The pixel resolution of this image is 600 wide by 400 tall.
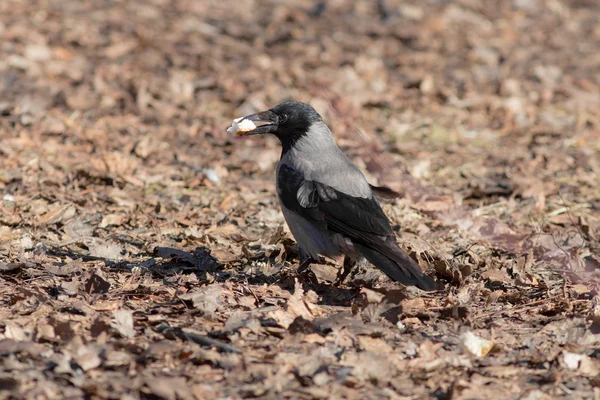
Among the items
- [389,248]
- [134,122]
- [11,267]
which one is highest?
[389,248]

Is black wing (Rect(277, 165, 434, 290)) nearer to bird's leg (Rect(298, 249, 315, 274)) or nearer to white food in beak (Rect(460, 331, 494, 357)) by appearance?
bird's leg (Rect(298, 249, 315, 274))

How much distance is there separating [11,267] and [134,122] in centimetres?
454

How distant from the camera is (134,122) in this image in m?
10.2

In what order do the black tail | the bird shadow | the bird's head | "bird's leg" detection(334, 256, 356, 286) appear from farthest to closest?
the bird's head
"bird's leg" detection(334, 256, 356, 286)
the bird shadow
the black tail

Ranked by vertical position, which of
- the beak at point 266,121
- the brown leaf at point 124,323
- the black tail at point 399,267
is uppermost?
the beak at point 266,121

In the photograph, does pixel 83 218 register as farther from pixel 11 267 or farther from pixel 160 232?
pixel 11 267

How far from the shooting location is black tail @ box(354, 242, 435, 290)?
5516 millimetres

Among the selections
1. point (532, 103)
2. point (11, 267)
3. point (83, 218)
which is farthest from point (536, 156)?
point (11, 267)

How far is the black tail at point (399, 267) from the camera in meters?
5.52

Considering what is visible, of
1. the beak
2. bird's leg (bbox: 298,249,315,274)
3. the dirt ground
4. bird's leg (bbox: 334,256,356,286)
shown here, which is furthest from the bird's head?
bird's leg (bbox: 334,256,356,286)

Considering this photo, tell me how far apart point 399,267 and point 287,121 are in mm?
1839

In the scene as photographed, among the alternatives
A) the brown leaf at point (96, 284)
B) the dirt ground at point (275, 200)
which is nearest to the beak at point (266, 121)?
the dirt ground at point (275, 200)

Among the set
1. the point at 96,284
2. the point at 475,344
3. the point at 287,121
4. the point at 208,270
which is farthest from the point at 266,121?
the point at 475,344

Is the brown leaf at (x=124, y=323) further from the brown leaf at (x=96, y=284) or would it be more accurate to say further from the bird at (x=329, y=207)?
the bird at (x=329, y=207)
